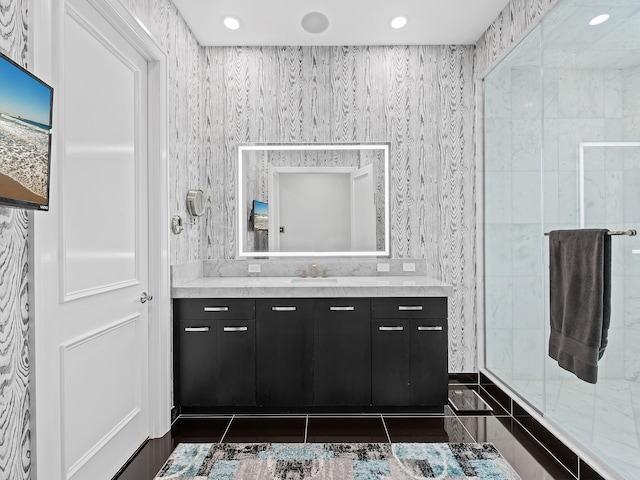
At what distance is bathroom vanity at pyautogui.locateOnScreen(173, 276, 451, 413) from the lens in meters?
2.91

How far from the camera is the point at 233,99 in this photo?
3.60m

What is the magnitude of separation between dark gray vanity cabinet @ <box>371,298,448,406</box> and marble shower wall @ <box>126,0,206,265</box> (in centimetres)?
142

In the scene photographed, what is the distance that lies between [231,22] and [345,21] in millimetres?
818

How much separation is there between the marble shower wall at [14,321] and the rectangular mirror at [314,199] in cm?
213

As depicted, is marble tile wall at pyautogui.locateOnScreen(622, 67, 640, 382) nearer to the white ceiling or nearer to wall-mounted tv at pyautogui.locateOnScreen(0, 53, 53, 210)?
the white ceiling

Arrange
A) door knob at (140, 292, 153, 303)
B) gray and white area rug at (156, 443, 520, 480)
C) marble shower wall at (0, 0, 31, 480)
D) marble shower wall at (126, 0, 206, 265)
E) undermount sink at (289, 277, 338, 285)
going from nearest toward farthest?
1. marble shower wall at (0, 0, 31, 480)
2. gray and white area rug at (156, 443, 520, 480)
3. door knob at (140, 292, 153, 303)
4. marble shower wall at (126, 0, 206, 265)
5. undermount sink at (289, 277, 338, 285)

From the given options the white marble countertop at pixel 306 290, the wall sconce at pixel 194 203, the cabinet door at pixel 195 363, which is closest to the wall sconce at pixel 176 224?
the wall sconce at pixel 194 203

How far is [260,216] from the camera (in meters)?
3.61

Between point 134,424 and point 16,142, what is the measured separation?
1.76 meters

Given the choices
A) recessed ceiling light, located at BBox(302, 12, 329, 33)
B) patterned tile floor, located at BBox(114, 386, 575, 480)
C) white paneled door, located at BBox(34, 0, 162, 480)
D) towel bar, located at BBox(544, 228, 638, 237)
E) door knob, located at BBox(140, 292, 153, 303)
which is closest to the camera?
white paneled door, located at BBox(34, 0, 162, 480)

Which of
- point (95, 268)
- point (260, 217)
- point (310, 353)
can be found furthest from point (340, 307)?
point (95, 268)

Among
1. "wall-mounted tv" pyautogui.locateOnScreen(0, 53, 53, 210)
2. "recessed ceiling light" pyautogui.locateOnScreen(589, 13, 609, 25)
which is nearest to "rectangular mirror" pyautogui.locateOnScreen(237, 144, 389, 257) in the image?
"recessed ceiling light" pyautogui.locateOnScreen(589, 13, 609, 25)

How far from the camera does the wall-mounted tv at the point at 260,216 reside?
11.8ft

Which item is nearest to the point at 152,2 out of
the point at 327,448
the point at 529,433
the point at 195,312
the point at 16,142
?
the point at 16,142
